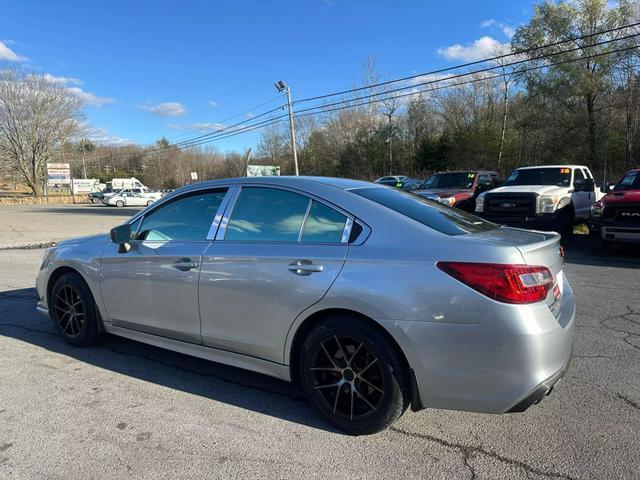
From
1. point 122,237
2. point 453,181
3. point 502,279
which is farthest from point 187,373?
point 453,181

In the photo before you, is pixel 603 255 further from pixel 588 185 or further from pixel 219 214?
pixel 219 214

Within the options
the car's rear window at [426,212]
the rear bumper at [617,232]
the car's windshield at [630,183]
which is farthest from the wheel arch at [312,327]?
the car's windshield at [630,183]

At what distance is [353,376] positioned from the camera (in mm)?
2977

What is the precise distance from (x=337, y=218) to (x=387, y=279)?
61 centimetres

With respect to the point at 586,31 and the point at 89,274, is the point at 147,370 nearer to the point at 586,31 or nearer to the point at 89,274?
the point at 89,274

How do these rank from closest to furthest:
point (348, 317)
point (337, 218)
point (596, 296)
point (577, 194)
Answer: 1. point (348, 317)
2. point (337, 218)
3. point (596, 296)
4. point (577, 194)

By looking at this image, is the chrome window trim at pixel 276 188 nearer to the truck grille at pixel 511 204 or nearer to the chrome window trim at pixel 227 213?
the chrome window trim at pixel 227 213

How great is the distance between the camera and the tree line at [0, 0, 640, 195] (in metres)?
28.5

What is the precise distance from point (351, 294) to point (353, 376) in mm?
545

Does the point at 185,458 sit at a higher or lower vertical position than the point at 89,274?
lower

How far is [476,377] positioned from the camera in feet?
8.61

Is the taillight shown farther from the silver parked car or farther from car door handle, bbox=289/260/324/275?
car door handle, bbox=289/260/324/275

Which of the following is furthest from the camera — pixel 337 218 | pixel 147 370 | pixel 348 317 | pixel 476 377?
pixel 147 370

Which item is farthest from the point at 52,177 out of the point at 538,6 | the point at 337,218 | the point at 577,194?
the point at 337,218
